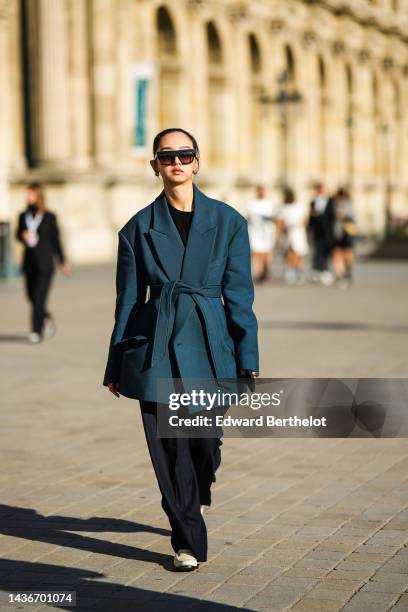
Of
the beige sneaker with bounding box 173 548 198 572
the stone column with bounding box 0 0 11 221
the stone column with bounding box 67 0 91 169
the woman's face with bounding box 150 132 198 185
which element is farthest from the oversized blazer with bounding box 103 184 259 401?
the stone column with bounding box 67 0 91 169

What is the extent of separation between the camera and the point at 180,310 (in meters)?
5.96

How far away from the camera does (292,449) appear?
9305 millimetres

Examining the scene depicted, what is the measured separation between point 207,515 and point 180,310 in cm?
166

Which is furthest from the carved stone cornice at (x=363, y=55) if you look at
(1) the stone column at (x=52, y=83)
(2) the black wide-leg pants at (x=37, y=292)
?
(2) the black wide-leg pants at (x=37, y=292)

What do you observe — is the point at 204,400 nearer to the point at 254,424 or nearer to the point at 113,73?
the point at 254,424

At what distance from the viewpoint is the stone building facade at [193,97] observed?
3409 centimetres

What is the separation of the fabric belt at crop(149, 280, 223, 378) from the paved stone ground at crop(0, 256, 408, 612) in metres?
0.87

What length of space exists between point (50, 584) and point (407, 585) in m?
1.35

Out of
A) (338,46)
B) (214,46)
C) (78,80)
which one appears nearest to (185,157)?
(78,80)

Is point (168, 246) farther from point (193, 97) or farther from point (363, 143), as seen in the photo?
point (363, 143)

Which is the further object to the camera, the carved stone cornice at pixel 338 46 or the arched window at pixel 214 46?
the carved stone cornice at pixel 338 46

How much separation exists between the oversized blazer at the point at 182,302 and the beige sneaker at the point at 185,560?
632 millimetres

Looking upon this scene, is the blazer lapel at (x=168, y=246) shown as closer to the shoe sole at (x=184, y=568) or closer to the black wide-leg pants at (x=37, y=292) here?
the shoe sole at (x=184, y=568)

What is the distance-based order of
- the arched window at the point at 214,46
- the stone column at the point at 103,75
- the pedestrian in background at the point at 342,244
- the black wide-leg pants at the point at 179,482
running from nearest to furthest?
1. the black wide-leg pants at the point at 179,482
2. the pedestrian in background at the point at 342,244
3. the stone column at the point at 103,75
4. the arched window at the point at 214,46
